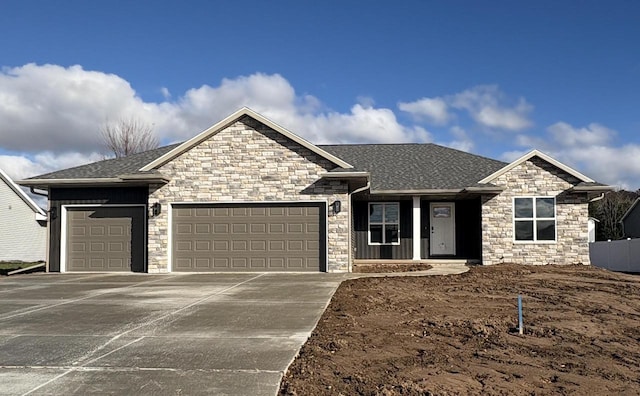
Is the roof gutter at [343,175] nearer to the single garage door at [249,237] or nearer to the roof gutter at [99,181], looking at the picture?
the single garage door at [249,237]

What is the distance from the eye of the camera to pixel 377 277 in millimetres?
15648

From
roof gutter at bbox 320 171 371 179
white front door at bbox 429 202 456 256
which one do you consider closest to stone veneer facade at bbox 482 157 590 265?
white front door at bbox 429 202 456 256

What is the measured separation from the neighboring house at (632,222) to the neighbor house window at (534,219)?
2414 centimetres

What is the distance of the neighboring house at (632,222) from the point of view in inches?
1556

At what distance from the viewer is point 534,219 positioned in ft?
62.4

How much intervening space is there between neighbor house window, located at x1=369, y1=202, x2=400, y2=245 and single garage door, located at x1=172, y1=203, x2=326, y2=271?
413 centimetres

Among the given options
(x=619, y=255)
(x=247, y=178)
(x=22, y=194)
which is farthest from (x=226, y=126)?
(x=22, y=194)

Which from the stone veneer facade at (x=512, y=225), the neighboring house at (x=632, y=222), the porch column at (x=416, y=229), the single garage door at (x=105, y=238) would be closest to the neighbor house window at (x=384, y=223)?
the porch column at (x=416, y=229)

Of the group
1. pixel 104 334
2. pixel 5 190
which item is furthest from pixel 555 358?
pixel 5 190

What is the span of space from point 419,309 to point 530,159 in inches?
426

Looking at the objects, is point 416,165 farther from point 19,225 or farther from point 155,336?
point 19,225

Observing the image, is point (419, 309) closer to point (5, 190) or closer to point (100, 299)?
point (100, 299)

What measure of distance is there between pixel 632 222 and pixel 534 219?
26531 millimetres

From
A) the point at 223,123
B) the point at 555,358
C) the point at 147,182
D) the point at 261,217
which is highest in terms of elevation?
the point at 223,123
